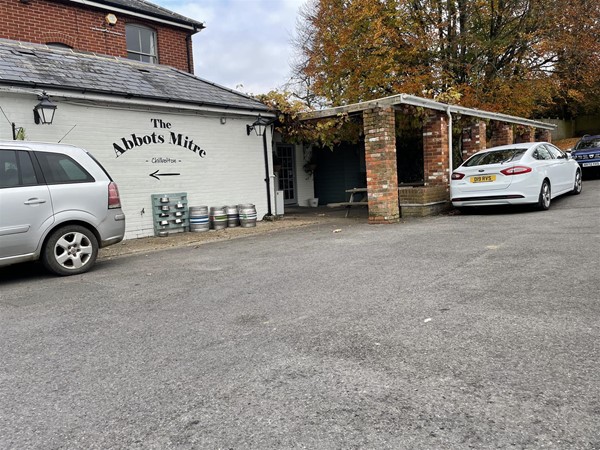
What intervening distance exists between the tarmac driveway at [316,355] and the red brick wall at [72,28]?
9635mm

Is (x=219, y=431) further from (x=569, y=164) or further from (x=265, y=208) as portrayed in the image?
(x=569, y=164)

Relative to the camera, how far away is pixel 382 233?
8836mm

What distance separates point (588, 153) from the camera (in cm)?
1688

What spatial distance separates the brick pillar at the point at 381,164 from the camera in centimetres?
1035

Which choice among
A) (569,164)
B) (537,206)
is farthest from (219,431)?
(569,164)

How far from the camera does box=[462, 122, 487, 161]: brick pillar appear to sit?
43.3ft

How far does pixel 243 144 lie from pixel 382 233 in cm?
488

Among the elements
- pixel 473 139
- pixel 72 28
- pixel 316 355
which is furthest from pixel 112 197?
pixel 473 139

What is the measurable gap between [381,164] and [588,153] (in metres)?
10.6

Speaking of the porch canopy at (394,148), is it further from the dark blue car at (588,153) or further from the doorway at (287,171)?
the dark blue car at (588,153)

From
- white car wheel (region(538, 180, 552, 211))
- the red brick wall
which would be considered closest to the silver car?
white car wheel (region(538, 180, 552, 211))

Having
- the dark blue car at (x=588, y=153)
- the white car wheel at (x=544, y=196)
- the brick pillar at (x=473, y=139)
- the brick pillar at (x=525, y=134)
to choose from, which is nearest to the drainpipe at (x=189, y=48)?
the brick pillar at (x=473, y=139)

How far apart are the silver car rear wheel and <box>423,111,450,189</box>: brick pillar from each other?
828 centimetres

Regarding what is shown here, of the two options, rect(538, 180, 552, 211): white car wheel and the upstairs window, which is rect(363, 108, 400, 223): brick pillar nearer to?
rect(538, 180, 552, 211): white car wheel
